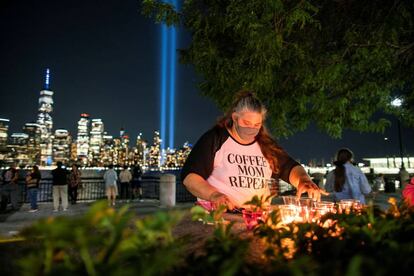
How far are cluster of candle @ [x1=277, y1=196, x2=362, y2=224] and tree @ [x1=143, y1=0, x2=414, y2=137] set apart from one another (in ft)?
11.5

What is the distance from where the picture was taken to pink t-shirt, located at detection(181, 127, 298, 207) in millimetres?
3152

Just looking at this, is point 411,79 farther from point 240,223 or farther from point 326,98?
Result: point 240,223

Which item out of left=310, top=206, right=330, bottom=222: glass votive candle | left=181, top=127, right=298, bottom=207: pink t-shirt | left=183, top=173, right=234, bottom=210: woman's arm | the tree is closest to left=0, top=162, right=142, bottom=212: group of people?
the tree

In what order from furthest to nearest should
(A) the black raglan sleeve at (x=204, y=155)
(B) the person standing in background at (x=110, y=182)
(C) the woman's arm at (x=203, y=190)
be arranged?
(B) the person standing in background at (x=110, y=182), (A) the black raglan sleeve at (x=204, y=155), (C) the woman's arm at (x=203, y=190)

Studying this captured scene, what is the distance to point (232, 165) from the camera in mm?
3232

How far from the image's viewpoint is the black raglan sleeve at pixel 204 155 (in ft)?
10.0

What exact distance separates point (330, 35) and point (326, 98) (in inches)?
59.0

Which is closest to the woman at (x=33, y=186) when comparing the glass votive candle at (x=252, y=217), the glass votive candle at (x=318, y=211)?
the glass votive candle at (x=252, y=217)

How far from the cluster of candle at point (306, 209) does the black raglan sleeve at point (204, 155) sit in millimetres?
899

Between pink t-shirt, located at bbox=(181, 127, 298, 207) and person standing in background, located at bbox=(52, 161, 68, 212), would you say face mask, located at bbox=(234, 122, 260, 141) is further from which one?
person standing in background, located at bbox=(52, 161, 68, 212)

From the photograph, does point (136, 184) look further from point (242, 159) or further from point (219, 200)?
point (219, 200)

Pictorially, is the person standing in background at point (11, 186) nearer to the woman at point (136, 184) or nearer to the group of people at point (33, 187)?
the group of people at point (33, 187)

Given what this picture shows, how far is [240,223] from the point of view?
255 centimetres

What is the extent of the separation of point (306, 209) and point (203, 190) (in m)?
0.87
